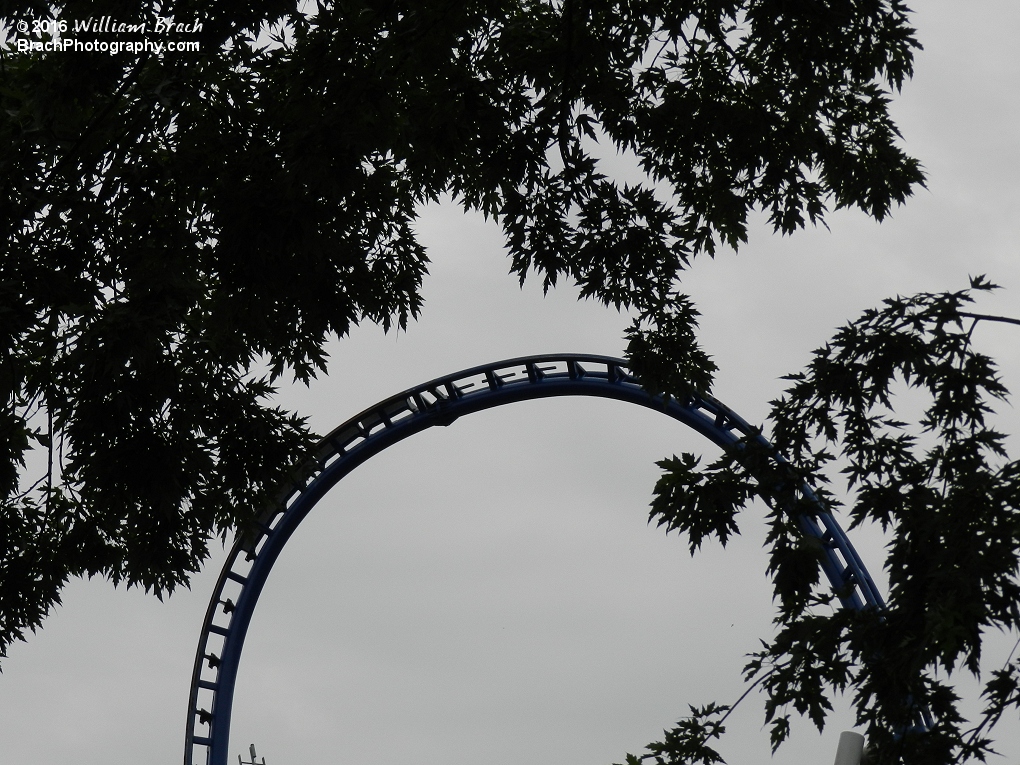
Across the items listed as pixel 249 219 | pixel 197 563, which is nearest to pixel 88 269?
pixel 249 219

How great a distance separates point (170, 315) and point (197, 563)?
1.73 m

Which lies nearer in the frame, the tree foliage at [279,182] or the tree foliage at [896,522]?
the tree foliage at [896,522]

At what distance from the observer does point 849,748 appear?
556 centimetres

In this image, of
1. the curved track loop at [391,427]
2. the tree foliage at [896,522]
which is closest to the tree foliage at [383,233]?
the tree foliage at [896,522]

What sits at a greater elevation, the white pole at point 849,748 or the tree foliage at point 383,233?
the tree foliage at point 383,233

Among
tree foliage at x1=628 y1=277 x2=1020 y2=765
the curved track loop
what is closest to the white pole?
tree foliage at x1=628 y1=277 x2=1020 y2=765

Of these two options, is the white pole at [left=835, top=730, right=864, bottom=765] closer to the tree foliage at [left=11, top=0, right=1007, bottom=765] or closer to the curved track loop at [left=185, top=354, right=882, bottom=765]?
the tree foliage at [left=11, top=0, right=1007, bottom=765]

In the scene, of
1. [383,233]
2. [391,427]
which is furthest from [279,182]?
[391,427]

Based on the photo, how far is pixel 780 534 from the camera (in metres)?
4.47

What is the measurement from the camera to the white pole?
5.43 meters

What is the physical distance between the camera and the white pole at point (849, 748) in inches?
214

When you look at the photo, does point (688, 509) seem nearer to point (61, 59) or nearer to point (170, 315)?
point (170, 315)

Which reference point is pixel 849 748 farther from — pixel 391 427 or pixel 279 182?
pixel 391 427

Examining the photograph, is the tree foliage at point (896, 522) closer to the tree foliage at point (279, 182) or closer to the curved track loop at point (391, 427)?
the tree foliage at point (279, 182)
